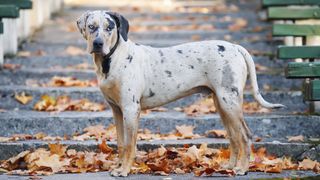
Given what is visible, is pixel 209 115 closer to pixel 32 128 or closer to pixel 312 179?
pixel 32 128

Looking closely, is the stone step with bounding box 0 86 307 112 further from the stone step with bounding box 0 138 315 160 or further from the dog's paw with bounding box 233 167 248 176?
the dog's paw with bounding box 233 167 248 176

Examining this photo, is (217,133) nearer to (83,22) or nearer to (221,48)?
(221,48)

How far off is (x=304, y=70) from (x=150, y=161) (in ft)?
6.11

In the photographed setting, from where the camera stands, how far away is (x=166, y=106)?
33.8 feet

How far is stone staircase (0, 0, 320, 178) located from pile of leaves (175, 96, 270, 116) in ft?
0.45

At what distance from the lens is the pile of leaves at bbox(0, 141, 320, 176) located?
7770mm

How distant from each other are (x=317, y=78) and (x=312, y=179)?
6.52 ft

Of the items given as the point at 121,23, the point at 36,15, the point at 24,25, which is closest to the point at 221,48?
the point at 121,23

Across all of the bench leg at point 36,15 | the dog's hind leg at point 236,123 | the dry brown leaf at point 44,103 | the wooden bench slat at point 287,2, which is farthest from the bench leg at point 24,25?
the dog's hind leg at point 236,123

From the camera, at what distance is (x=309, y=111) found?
31.5 ft

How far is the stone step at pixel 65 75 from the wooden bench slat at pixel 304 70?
80.0 inches

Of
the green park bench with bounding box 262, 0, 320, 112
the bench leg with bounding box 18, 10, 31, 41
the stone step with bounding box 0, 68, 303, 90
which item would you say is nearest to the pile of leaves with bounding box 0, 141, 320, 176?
the green park bench with bounding box 262, 0, 320, 112

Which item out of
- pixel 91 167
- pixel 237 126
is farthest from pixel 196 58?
pixel 91 167

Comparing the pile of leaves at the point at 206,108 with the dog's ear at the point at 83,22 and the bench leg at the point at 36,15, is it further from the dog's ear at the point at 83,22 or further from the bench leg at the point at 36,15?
the bench leg at the point at 36,15
